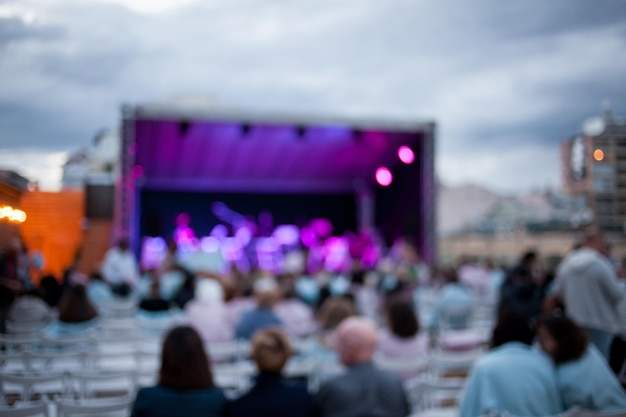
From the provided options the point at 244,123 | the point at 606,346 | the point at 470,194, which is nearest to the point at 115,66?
the point at 606,346

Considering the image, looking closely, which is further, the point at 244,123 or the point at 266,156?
the point at 266,156

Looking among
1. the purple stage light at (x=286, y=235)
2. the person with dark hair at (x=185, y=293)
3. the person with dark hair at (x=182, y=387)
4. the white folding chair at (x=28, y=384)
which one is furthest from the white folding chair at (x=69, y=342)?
the purple stage light at (x=286, y=235)

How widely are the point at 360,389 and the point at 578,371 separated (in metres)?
1.01

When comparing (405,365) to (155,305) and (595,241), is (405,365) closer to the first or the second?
(595,241)

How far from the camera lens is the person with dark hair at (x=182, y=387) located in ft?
9.43

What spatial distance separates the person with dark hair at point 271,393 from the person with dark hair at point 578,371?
118 cm

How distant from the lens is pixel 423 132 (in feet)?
46.8

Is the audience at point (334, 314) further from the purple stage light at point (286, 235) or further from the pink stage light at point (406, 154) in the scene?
the purple stage light at point (286, 235)

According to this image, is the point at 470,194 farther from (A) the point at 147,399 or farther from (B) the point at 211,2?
(A) the point at 147,399

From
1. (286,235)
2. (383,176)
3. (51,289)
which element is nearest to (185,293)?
(51,289)

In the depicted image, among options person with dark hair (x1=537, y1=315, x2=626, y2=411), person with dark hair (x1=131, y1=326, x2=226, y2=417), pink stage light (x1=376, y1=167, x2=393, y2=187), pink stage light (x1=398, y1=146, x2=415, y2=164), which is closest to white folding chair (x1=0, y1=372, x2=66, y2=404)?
person with dark hair (x1=131, y1=326, x2=226, y2=417)

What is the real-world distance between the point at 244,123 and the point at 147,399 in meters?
11.5

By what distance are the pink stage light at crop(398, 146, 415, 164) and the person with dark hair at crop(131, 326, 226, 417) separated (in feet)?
40.5

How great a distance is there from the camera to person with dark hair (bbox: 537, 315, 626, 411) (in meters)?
3.08
